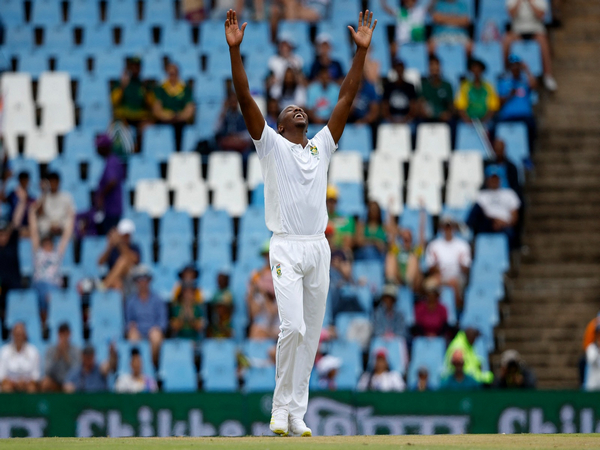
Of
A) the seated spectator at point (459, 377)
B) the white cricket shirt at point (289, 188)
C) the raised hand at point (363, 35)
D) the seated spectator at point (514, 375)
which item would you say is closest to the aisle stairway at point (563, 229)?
the seated spectator at point (514, 375)

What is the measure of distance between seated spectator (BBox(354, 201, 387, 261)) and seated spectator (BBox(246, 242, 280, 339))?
145cm

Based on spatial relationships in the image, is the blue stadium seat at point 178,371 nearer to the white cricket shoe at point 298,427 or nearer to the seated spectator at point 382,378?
the seated spectator at point 382,378

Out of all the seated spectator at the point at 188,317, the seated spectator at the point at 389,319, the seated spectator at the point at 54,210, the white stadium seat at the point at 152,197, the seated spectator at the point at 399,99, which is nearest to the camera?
the seated spectator at the point at 389,319

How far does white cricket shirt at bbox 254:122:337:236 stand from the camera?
26.4ft

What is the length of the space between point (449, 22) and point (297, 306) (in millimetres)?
11765

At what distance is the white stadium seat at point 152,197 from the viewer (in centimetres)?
1622

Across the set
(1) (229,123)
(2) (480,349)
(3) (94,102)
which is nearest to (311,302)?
(2) (480,349)

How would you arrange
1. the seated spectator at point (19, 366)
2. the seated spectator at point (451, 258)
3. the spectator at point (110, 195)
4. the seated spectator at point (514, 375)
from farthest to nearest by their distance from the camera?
the spectator at point (110, 195)
the seated spectator at point (451, 258)
the seated spectator at point (19, 366)
the seated spectator at point (514, 375)

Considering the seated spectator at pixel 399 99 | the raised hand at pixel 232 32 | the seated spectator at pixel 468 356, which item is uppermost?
the seated spectator at pixel 399 99

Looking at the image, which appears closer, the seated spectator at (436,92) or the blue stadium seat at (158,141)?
the blue stadium seat at (158,141)

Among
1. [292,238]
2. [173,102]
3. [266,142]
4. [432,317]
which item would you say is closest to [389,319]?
[432,317]

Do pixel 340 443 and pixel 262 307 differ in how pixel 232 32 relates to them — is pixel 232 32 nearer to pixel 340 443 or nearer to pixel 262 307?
pixel 340 443

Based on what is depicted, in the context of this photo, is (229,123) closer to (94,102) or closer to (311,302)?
(94,102)

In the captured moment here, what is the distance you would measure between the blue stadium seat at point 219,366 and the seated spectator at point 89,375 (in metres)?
1.23
